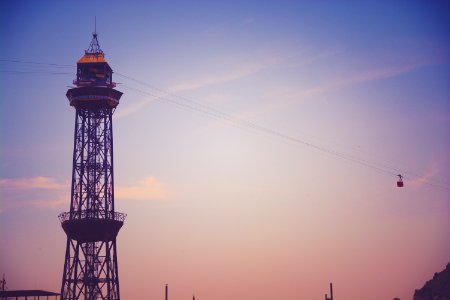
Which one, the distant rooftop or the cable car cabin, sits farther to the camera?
the cable car cabin

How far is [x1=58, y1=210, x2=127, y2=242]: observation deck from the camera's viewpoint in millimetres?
97500

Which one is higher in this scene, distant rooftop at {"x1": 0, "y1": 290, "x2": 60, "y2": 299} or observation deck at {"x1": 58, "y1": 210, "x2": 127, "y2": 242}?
observation deck at {"x1": 58, "y1": 210, "x2": 127, "y2": 242}

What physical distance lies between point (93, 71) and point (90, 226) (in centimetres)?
2693

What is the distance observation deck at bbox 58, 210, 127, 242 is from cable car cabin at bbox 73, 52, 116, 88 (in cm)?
2231

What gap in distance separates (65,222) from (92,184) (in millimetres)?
7639

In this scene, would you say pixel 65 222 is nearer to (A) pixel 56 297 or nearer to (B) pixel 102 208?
(B) pixel 102 208

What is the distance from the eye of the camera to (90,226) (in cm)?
9762

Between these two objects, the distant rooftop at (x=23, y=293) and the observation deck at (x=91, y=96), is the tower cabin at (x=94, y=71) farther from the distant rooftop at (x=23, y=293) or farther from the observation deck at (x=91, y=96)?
the distant rooftop at (x=23, y=293)

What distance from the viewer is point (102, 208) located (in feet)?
329

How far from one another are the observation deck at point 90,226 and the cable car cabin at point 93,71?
22.3m

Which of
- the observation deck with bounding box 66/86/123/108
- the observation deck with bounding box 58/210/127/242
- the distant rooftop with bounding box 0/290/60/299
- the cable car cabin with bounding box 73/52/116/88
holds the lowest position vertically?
the distant rooftop with bounding box 0/290/60/299

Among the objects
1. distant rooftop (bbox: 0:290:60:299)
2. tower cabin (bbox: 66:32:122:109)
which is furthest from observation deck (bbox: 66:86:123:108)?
distant rooftop (bbox: 0:290:60:299)

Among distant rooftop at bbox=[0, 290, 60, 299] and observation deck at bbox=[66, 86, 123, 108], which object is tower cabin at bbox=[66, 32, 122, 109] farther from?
distant rooftop at bbox=[0, 290, 60, 299]

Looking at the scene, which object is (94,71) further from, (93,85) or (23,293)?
(23,293)
